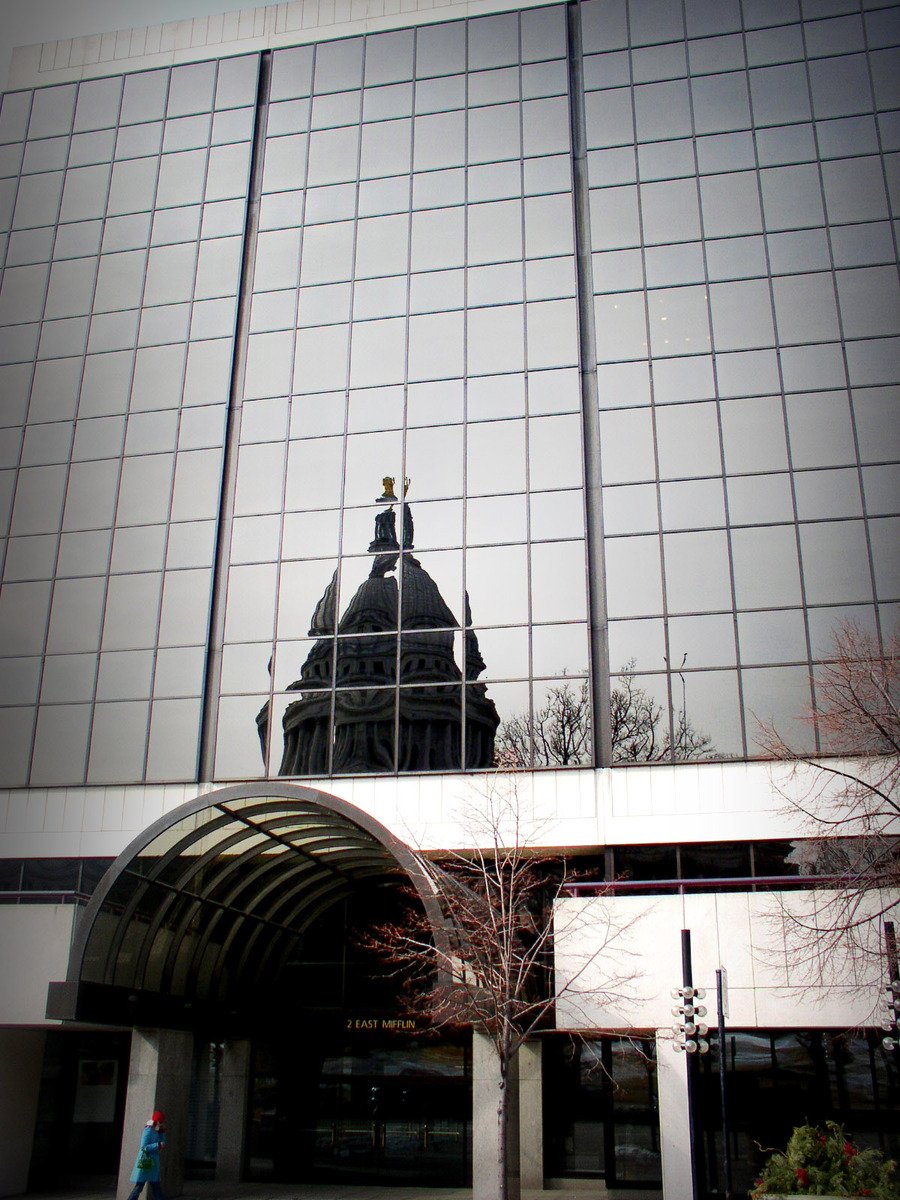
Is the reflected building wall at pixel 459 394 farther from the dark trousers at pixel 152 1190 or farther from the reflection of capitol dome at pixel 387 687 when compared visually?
the dark trousers at pixel 152 1190

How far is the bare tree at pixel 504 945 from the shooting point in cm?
2066

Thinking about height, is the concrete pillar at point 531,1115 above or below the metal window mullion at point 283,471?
below

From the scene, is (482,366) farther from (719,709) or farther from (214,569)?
(719,709)

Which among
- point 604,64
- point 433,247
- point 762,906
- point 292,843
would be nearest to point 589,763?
point 762,906

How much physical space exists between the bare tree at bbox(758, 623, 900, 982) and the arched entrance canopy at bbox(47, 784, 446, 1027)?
24.6ft

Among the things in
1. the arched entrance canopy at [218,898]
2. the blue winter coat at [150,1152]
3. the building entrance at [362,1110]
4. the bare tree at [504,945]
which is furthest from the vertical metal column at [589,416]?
the blue winter coat at [150,1152]

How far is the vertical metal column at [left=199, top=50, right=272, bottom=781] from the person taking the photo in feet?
94.4

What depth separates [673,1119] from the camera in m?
21.0

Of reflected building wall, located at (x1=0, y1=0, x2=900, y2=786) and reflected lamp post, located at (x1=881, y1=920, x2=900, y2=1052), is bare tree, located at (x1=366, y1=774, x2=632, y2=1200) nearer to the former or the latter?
reflected building wall, located at (x1=0, y1=0, x2=900, y2=786)

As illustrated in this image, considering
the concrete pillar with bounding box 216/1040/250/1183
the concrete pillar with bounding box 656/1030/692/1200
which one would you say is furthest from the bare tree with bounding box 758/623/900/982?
the concrete pillar with bounding box 216/1040/250/1183

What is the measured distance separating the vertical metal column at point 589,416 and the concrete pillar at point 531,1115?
740cm

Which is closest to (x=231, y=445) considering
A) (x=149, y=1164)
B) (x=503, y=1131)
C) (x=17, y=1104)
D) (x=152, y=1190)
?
(x=17, y=1104)

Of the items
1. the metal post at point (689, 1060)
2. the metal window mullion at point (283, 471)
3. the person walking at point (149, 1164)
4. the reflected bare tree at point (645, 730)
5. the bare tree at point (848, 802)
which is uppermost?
the metal window mullion at point (283, 471)

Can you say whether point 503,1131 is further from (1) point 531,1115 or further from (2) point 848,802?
(2) point 848,802
